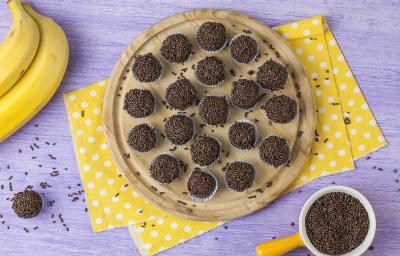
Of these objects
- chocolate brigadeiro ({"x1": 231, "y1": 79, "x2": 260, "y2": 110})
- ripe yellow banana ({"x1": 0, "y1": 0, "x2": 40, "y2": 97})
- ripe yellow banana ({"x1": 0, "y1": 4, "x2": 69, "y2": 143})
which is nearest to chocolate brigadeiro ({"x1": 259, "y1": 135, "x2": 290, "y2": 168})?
chocolate brigadeiro ({"x1": 231, "y1": 79, "x2": 260, "y2": 110})

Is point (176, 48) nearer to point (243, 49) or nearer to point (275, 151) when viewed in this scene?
point (243, 49)

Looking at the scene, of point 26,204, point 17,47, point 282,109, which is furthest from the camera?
point 26,204

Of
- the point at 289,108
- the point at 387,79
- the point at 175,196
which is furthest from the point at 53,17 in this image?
the point at 387,79

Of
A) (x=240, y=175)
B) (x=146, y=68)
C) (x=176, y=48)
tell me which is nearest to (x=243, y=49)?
(x=176, y=48)

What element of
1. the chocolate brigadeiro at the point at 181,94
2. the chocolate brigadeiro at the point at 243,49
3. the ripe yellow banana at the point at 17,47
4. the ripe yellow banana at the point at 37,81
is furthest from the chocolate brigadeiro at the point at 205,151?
the ripe yellow banana at the point at 17,47

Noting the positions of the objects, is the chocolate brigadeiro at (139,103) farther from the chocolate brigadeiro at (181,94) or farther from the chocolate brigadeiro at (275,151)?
the chocolate brigadeiro at (275,151)

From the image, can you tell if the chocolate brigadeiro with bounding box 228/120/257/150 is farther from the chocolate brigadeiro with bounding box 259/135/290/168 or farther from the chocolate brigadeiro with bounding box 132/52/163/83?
the chocolate brigadeiro with bounding box 132/52/163/83

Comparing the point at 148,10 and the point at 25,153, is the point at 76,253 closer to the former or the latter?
the point at 25,153
